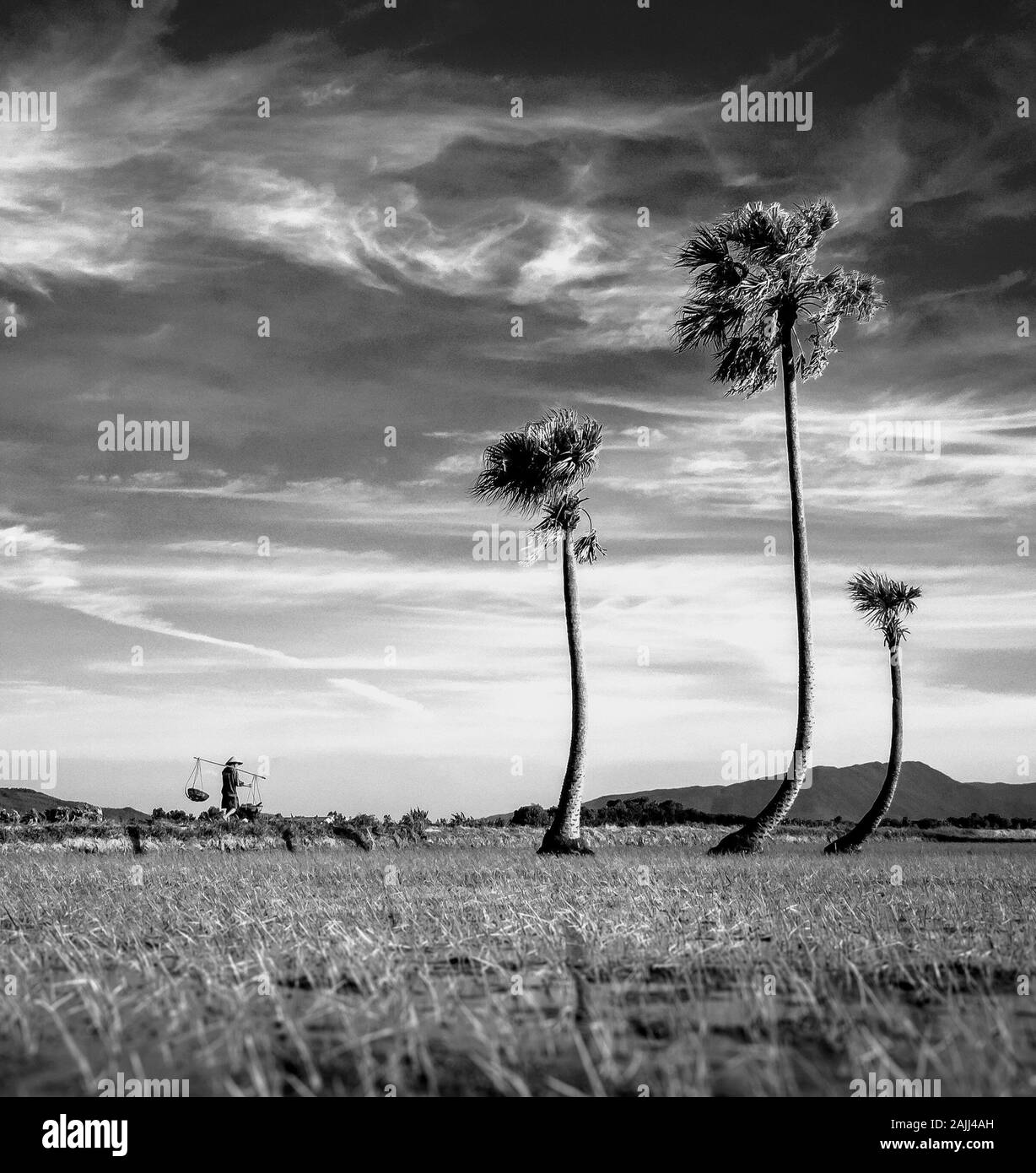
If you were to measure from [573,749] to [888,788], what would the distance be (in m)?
12.0

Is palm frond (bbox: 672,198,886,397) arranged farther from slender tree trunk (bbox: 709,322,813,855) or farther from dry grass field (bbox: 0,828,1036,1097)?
dry grass field (bbox: 0,828,1036,1097)

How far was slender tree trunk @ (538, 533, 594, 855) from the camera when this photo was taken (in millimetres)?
27500

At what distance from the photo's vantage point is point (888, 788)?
33562 mm

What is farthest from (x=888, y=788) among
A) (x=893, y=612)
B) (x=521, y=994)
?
(x=521, y=994)

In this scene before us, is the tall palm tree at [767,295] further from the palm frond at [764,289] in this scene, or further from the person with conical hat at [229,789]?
the person with conical hat at [229,789]

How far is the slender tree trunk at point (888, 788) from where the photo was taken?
30312 millimetres

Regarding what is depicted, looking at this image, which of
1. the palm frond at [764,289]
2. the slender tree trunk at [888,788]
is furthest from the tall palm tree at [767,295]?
the slender tree trunk at [888,788]

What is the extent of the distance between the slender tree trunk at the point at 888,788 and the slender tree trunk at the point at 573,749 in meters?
6.99

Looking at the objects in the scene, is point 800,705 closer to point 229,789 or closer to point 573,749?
point 573,749

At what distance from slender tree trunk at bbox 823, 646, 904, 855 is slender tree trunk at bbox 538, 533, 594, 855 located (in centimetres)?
699

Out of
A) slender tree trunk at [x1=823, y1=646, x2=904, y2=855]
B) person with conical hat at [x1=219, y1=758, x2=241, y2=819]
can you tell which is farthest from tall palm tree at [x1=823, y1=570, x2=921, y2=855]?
person with conical hat at [x1=219, y1=758, x2=241, y2=819]

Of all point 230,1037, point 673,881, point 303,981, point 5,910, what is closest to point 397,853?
point 673,881
